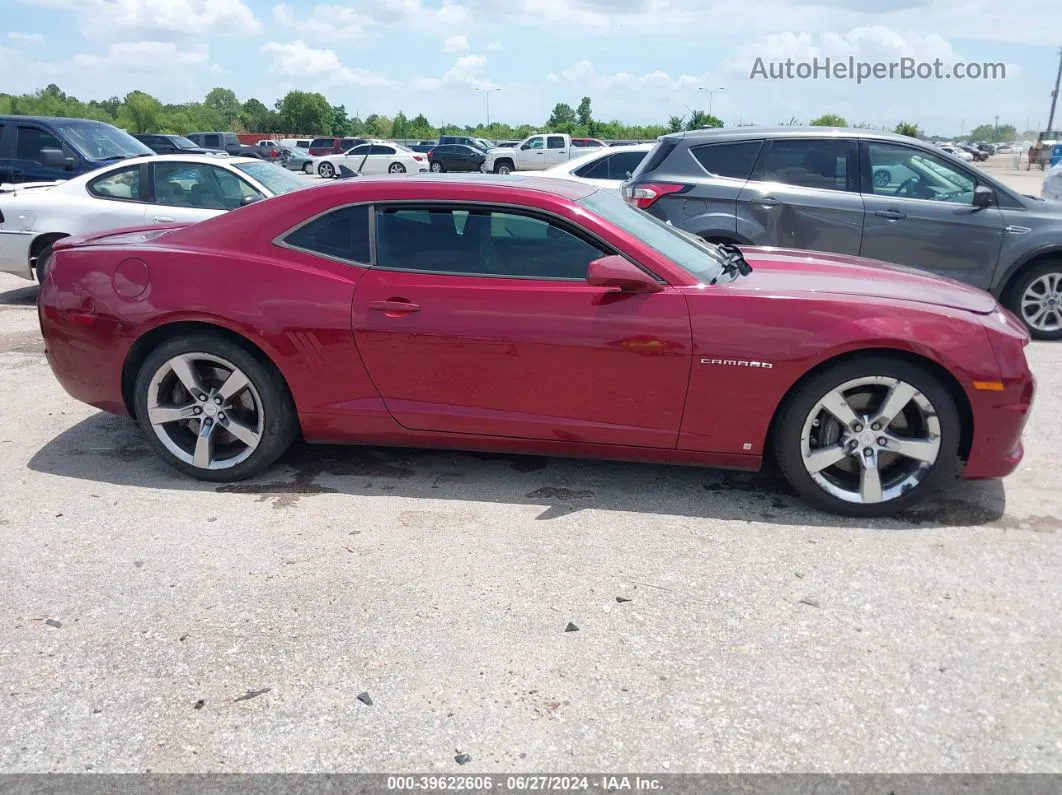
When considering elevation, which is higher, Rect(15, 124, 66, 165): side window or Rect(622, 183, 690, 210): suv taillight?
Rect(15, 124, 66, 165): side window

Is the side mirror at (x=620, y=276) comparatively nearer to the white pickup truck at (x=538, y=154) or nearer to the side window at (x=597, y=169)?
the side window at (x=597, y=169)

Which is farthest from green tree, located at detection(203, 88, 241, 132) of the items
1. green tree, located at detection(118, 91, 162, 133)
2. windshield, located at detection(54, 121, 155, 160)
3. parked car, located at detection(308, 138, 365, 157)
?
windshield, located at detection(54, 121, 155, 160)

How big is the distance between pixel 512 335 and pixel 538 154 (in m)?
31.7

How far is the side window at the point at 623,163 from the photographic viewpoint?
40.1 ft

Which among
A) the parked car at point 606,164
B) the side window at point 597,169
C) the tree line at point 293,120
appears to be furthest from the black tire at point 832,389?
the tree line at point 293,120

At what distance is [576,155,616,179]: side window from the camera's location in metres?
12.0

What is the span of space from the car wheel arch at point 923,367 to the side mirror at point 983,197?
158 inches

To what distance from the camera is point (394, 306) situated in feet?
12.9

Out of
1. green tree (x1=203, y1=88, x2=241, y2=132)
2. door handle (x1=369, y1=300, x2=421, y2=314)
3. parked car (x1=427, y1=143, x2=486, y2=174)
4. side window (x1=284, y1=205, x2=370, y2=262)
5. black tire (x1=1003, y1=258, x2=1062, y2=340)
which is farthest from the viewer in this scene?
green tree (x1=203, y1=88, x2=241, y2=132)

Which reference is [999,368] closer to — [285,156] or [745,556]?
[745,556]

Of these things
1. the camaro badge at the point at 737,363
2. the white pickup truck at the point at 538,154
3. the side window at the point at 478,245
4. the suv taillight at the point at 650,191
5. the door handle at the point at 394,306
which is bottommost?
the camaro badge at the point at 737,363

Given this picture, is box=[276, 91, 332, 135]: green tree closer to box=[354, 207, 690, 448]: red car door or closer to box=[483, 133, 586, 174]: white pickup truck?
box=[483, 133, 586, 174]: white pickup truck

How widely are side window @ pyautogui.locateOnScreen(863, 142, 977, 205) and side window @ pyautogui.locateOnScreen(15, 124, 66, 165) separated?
9585 millimetres

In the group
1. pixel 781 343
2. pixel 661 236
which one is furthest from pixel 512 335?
pixel 781 343
